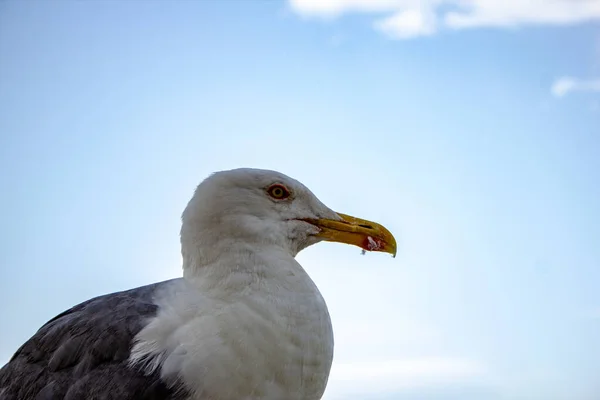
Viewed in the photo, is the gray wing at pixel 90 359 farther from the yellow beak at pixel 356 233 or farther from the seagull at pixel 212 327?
the yellow beak at pixel 356 233

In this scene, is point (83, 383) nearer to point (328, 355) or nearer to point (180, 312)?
point (180, 312)

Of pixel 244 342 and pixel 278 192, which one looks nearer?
pixel 244 342

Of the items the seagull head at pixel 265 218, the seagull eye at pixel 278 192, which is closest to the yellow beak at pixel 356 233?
the seagull head at pixel 265 218

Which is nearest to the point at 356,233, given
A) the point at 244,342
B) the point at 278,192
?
the point at 278,192

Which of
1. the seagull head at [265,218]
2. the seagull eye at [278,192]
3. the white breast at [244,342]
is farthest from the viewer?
the seagull eye at [278,192]

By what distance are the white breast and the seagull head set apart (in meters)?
0.29

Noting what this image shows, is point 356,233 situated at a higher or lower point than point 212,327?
higher

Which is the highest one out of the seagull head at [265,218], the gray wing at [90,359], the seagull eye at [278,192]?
the seagull eye at [278,192]

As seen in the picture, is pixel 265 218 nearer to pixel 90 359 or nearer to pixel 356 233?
pixel 356 233

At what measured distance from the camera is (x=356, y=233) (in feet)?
12.3

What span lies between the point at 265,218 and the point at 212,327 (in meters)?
0.73

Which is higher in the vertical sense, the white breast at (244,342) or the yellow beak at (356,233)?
the yellow beak at (356,233)

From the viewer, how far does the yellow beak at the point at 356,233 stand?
3.74m

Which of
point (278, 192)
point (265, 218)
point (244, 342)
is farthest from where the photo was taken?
point (278, 192)
